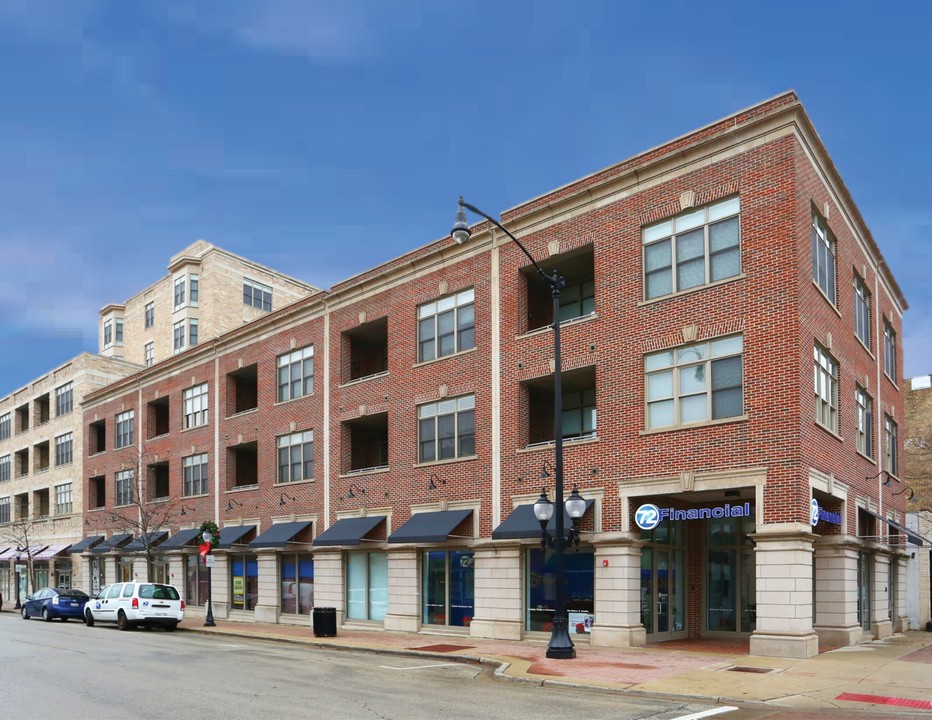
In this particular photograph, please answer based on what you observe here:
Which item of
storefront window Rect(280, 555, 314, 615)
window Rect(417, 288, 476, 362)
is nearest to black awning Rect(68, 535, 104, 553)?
storefront window Rect(280, 555, 314, 615)

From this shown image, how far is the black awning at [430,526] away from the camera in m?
27.5

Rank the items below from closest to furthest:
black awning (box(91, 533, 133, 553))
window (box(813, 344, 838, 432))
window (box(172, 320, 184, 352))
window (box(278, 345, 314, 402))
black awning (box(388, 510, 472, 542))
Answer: window (box(813, 344, 838, 432))
black awning (box(388, 510, 472, 542))
window (box(278, 345, 314, 402))
black awning (box(91, 533, 133, 553))
window (box(172, 320, 184, 352))

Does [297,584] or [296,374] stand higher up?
[296,374]

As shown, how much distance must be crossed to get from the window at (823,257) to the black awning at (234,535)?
24.4m

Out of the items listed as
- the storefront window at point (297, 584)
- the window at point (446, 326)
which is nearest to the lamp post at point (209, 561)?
the storefront window at point (297, 584)

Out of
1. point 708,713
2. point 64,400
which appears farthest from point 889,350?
point 64,400

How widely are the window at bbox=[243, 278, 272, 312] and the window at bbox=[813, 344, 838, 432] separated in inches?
1889

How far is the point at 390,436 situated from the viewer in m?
31.9

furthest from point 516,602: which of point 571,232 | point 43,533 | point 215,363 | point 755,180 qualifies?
point 43,533

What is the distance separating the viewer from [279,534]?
3531cm

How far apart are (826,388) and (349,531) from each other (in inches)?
634

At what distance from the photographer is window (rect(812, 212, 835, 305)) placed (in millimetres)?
23594

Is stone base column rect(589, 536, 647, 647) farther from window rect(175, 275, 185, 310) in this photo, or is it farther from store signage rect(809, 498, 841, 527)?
window rect(175, 275, 185, 310)

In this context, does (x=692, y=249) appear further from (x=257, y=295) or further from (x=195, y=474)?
(x=257, y=295)
